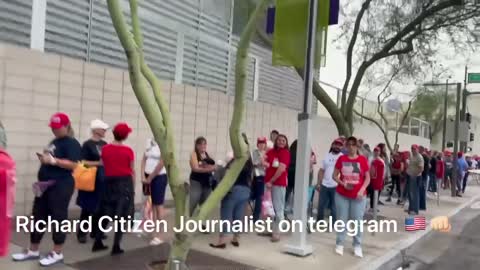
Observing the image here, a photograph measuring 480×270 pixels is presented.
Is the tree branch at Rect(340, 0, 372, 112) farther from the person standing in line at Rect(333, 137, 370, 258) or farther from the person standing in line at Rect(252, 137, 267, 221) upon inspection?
the person standing in line at Rect(333, 137, 370, 258)

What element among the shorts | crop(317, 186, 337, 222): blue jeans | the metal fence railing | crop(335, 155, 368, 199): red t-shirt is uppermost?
the metal fence railing

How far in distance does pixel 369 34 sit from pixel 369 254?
6989mm

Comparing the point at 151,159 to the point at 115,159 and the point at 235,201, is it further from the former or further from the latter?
the point at 235,201

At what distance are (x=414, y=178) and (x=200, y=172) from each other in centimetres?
662

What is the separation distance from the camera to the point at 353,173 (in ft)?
22.1

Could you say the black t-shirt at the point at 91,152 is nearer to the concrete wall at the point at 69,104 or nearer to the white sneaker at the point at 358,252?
the concrete wall at the point at 69,104

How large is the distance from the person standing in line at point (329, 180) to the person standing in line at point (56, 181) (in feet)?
15.1

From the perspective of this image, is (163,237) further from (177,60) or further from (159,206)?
(177,60)

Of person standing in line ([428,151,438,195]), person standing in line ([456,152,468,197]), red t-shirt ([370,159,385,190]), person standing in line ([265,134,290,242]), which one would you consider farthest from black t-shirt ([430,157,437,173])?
person standing in line ([265,134,290,242])

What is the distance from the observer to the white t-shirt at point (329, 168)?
8.33m

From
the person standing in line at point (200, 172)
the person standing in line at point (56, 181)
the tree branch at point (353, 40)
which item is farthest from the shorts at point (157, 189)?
the tree branch at point (353, 40)

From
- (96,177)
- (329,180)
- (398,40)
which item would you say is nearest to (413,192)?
(398,40)

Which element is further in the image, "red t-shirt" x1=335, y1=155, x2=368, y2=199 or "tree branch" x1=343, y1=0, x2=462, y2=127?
"tree branch" x1=343, y1=0, x2=462, y2=127

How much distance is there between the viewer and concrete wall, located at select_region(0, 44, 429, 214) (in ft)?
22.1
